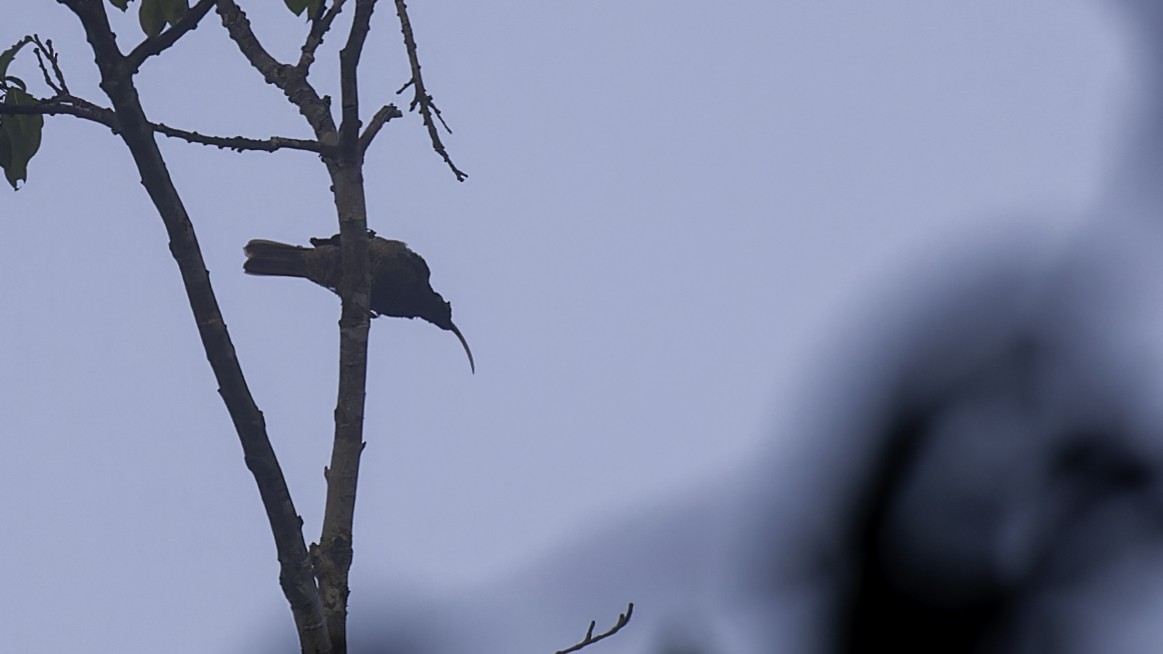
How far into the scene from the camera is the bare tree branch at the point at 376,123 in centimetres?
396

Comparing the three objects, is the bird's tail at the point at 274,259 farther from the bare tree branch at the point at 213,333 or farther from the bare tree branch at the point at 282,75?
the bare tree branch at the point at 213,333

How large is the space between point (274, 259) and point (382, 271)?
2.22ft

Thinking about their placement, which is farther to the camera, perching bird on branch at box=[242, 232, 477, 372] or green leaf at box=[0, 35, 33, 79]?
perching bird on branch at box=[242, 232, 477, 372]

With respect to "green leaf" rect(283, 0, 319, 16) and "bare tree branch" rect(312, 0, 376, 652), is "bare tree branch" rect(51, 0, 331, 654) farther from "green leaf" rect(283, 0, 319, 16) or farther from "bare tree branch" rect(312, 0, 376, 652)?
"green leaf" rect(283, 0, 319, 16)

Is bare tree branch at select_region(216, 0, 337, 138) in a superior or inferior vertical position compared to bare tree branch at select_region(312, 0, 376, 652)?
superior

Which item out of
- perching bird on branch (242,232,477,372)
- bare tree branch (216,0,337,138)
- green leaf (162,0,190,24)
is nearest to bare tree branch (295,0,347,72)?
bare tree branch (216,0,337,138)

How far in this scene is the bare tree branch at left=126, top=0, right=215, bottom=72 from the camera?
3.35 meters

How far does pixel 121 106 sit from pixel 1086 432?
3076 mm

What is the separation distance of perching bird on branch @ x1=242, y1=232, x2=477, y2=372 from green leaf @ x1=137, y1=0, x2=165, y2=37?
3.33m

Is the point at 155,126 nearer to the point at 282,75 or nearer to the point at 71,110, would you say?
the point at 71,110

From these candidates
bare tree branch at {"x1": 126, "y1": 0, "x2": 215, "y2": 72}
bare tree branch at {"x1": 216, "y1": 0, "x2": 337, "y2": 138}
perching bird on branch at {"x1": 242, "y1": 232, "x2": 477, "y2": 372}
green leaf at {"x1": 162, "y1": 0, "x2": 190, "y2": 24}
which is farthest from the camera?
perching bird on branch at {"x1": 242, "y1": 232, "x2": 477, "y2": 372}

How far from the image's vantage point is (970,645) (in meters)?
0.78

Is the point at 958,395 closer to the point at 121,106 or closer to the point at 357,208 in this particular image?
the point at 121,106

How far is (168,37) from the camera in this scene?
11.2 feet
